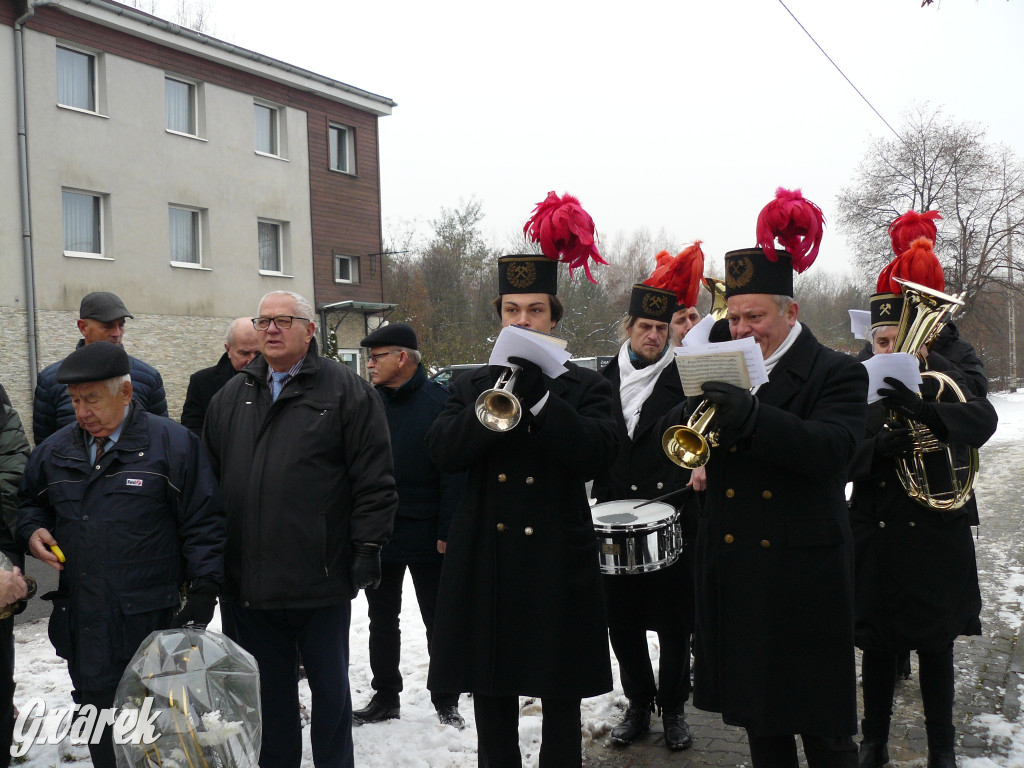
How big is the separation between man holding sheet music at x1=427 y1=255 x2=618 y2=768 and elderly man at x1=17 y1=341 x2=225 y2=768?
0.95m

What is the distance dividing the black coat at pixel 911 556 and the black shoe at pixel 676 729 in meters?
0.93

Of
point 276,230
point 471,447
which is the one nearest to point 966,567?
point 471,447

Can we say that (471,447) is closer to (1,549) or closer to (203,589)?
(203,589)

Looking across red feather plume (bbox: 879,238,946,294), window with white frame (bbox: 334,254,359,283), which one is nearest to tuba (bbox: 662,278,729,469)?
red feather plume (bbox: 879,238,946,294)

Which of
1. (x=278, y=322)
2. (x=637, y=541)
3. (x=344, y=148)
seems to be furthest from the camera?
(x=344, y=148)

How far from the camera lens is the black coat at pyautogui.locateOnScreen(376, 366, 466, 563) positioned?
4770 mm

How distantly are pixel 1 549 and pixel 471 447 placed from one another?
2.07 metres

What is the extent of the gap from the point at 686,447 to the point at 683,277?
2.21 metres

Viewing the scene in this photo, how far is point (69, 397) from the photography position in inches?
182

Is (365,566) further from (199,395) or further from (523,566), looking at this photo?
(199,395)

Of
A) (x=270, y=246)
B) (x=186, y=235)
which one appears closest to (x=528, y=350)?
(x=186, y=235)

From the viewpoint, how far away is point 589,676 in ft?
11.1

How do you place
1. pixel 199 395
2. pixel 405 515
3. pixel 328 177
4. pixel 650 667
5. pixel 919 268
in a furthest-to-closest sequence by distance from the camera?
pixel 328 177 < pixel 199 395 < pixel 405 515 < pixel 919 268 < pixel 650 667

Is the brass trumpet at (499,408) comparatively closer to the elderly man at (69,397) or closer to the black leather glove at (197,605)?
the black leather glove at (197,605)
